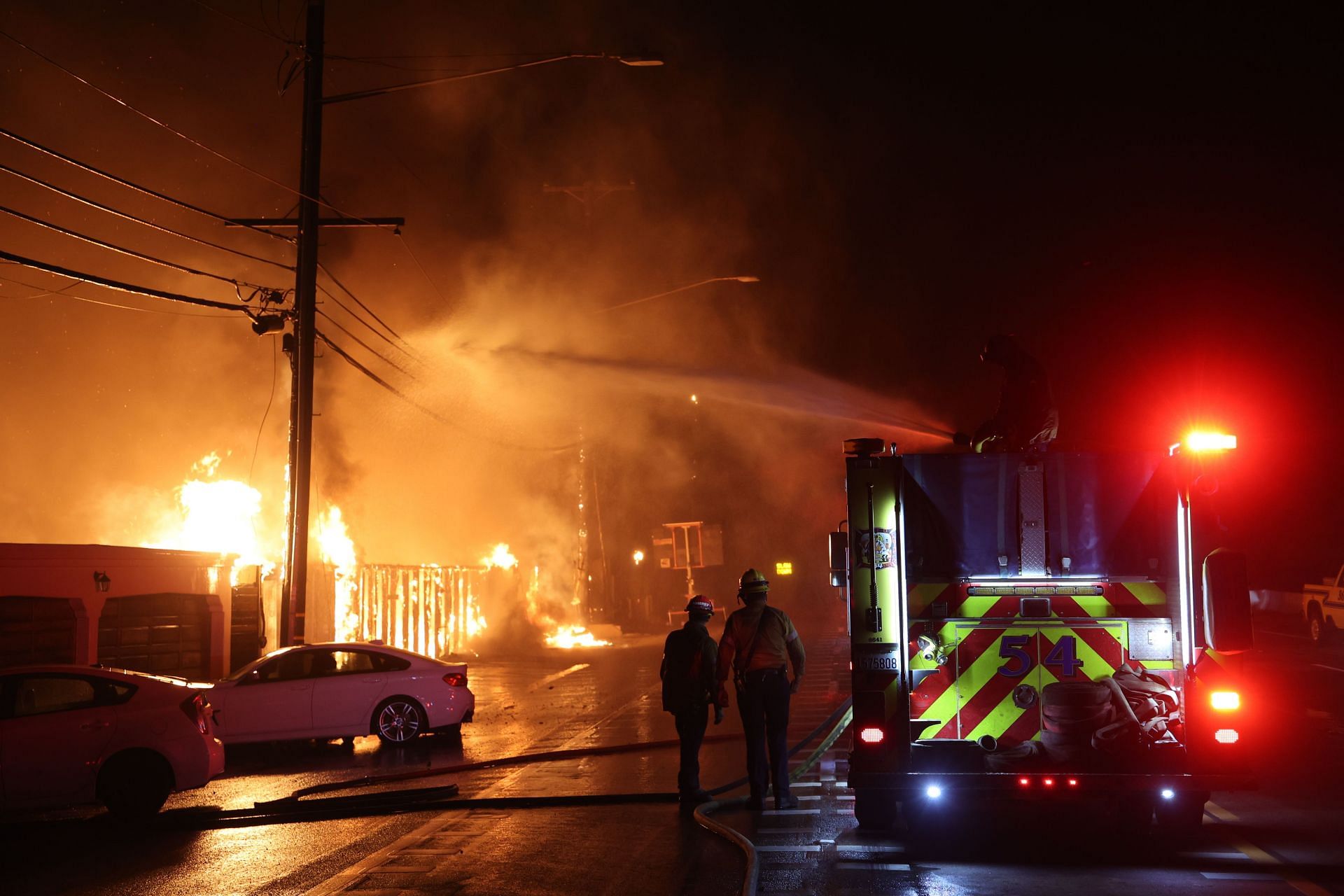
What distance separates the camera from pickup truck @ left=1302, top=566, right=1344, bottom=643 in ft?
84.4

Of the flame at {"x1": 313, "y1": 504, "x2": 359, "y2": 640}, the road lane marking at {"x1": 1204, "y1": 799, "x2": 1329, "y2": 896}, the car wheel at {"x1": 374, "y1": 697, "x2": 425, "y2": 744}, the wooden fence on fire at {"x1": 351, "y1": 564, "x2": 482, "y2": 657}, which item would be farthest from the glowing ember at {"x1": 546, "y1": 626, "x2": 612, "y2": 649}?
the road lane marking at {"x1": 1204, "y1": 799, "x2": 1329, "y2": 896}

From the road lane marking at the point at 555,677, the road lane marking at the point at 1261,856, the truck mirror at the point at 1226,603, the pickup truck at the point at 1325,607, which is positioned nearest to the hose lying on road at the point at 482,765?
the road lane marking at the point at 1261,856

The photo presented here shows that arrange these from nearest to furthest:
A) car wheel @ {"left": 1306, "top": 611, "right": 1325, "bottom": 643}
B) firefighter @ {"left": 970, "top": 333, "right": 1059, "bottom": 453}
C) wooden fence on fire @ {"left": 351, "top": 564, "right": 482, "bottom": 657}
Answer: firefighter @ {"left": 970, "top": 333, "right": 1059, "bottom": 453}, car wheel @ {"left": 1306, "top": 611, "right": 1325, "bottom": 643}, wooden fence on fire @ {"left": 351, "top": 564, "right": 482, "bottom": 657}

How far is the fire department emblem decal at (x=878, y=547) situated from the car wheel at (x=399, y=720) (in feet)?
26.4

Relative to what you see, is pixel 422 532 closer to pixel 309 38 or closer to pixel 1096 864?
pixel 309 38

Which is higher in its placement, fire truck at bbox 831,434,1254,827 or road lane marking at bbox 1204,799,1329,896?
fire truck at bbox 831,434,1254,827

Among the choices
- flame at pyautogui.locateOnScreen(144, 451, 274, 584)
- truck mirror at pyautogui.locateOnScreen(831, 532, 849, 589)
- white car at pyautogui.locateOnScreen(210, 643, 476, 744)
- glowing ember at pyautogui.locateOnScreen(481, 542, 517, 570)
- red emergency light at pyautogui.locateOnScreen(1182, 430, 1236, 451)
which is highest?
flame at pyautogui.locateOnScreen(144, 451, 274, 584)

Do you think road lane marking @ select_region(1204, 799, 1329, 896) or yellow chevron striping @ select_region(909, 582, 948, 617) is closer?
road lane marking @ select_region(1204, 799, 1329, 896)

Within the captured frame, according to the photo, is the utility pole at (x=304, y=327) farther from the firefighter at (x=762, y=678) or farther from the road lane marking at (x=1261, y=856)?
the road lane marking at (x=1261, y=856)

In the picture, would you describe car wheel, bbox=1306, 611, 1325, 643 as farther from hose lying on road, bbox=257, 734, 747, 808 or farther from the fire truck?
the fire truck

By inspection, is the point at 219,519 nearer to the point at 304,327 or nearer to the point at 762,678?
the point at 304,327

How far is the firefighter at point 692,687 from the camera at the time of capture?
9203 millimetres

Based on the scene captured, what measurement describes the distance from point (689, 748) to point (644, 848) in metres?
1.58

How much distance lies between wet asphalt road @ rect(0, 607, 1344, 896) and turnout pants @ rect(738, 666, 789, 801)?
26 cm
